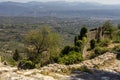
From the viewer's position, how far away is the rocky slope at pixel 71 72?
11.8m

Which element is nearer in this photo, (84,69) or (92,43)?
(84,69)

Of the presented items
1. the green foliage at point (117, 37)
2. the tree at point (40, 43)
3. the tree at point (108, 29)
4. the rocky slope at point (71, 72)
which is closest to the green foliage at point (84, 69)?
the rocky slope at point (71, 72)

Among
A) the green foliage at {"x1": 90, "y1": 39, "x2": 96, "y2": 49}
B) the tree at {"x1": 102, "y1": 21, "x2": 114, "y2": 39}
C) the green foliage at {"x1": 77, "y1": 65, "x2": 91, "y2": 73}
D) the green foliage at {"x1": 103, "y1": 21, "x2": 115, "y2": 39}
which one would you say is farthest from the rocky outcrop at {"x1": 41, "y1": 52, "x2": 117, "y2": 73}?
the tree at {"x1": 102, "y1": 21, "x2": 114, "y2": 39}

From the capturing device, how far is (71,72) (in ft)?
45.1

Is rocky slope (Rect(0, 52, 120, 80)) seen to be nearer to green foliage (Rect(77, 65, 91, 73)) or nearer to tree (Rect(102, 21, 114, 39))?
green foliage (Rect(77, 65, 91, 73))

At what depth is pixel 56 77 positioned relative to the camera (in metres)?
12.4

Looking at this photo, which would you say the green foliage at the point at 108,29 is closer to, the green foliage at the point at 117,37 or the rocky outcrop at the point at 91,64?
the green foliage at the point at 117,37

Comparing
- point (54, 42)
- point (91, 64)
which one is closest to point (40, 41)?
point (54, 42)

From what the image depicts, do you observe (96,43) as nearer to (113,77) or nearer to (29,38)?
(29,38)

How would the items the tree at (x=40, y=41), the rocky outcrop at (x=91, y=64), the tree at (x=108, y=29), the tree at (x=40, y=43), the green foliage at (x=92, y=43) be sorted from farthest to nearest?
the tree at (x=40, y=41)
the tree at (x=40, y=43)
the tree at (x=108, y=29)
the green foliage at (x=92, y=43)
the rocky outcrop at (x=91, y=64)

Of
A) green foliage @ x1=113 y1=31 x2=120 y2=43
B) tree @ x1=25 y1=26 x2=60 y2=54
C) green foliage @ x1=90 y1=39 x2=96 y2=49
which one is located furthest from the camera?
tree @ x1=25 y1=26 x2=60 y2=54

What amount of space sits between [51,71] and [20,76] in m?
2.02

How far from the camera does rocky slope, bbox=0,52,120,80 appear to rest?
1184cm

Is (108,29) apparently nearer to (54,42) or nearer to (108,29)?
(108,29)
